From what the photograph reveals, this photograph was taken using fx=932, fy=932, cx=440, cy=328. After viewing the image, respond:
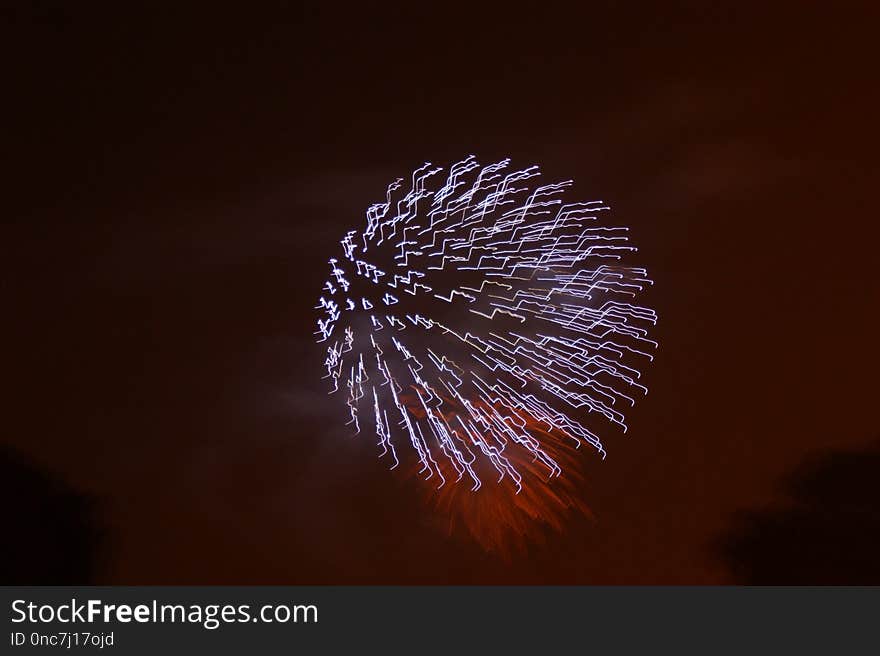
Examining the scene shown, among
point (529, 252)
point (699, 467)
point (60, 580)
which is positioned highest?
point (529, 252)

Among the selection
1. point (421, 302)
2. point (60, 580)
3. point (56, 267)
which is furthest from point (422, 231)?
point (60, 580)

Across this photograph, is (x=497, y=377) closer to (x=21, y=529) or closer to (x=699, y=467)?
(x=699, y=467)

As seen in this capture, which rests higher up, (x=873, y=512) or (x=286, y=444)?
(x=286, y=444)

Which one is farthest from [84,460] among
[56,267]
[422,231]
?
[422,231]
